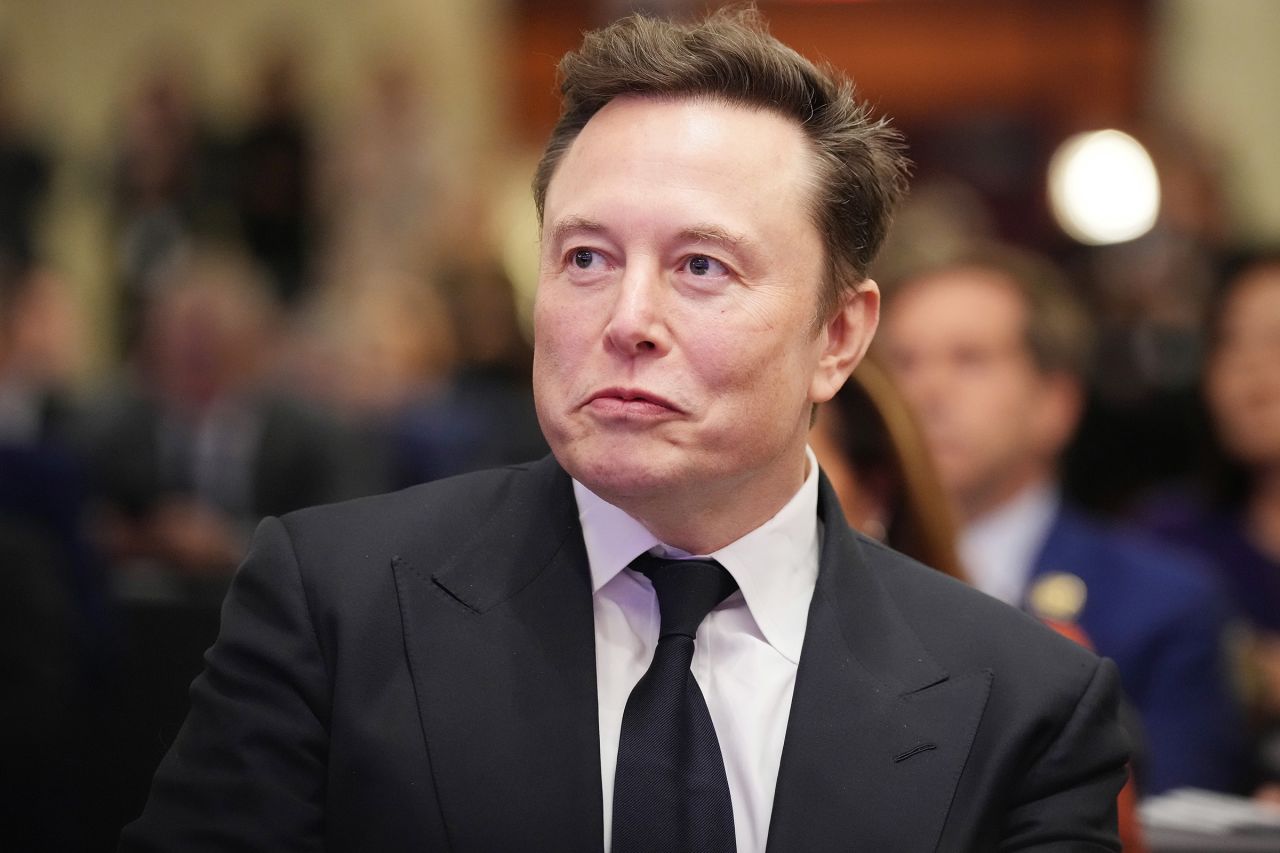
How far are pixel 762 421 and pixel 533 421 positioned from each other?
360 cm

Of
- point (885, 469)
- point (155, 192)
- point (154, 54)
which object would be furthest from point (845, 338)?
point (154, 54)

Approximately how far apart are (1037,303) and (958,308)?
28 centimetres

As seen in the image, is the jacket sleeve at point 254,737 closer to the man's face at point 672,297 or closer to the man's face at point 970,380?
the man's face at point 672,297

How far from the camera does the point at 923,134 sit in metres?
13.1

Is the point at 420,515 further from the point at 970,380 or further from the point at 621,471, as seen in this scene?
the point at 970,380

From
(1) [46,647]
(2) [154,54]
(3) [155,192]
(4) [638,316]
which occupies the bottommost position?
(1) [46,647]

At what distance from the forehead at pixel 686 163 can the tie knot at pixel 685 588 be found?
43 centimetres

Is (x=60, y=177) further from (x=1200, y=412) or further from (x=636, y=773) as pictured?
(x=636, y=773)

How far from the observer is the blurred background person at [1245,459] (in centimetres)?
445

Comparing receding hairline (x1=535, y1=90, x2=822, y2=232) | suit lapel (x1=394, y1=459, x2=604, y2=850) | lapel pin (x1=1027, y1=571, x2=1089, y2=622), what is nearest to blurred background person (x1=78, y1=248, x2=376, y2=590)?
lapel pin (x1=1027, y1=571, x2=1089, y2=622)

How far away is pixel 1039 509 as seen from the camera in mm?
4070

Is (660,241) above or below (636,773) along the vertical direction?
above

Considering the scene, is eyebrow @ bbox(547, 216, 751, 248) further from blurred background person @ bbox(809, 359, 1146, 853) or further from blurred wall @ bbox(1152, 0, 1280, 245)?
blurred wall @ bbox(1152, 0, 1280, 245)

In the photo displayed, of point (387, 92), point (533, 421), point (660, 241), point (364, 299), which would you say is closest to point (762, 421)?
point (660, 241)
